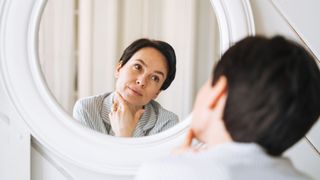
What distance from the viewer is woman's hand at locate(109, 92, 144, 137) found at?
1.06m

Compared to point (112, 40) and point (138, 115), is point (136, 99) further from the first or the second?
point (112, 40)

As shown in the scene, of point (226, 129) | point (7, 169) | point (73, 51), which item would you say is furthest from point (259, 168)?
point (7, 169)

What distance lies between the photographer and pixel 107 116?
106cm

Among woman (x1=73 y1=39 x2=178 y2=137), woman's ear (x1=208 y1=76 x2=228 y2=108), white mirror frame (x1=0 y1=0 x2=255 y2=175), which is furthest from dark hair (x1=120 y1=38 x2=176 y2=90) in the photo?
woman's ear (x1=208 y1=76 x2=228 y2=108)

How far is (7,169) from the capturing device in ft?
3.56

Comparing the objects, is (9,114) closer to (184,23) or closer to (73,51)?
(73,51)

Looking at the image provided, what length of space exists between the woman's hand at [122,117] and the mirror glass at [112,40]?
0.14 feet

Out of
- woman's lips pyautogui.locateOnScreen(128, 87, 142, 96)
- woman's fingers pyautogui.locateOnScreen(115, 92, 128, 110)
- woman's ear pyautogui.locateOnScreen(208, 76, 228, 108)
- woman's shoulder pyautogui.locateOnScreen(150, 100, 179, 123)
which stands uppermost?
woman's ear pyautogui.locateOnScreen(208, 76, 228, 108)

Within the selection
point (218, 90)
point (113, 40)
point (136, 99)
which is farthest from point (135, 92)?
point (218, 90)

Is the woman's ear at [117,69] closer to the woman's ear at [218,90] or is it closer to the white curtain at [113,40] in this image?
the white curtain at [113,40]

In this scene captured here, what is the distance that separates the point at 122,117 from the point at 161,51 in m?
0.18

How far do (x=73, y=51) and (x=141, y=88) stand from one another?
177 mm

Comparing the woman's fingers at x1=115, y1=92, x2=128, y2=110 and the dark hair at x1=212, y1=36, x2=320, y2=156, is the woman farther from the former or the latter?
the dark hair at x1=212, y1=36, x2=320, y2=156

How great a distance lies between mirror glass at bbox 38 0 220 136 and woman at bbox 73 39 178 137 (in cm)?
1
